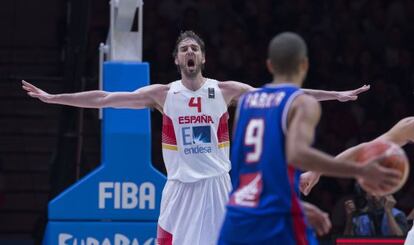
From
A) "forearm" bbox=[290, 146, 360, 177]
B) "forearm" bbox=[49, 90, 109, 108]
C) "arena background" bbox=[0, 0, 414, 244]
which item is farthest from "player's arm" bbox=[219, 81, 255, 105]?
"arena background" bbox=[0, 0, 414, 244]

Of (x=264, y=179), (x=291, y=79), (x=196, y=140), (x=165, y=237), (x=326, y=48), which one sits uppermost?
(x=326, y=48)

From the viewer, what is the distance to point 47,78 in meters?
15.2

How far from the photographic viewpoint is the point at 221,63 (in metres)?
15.9

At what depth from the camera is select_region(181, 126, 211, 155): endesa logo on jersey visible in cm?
926

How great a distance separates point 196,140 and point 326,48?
7.37 meters

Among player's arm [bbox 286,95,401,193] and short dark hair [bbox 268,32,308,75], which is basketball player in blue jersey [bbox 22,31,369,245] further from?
player's arm [bbox 286,95,401,193]

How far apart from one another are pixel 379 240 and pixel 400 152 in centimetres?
513

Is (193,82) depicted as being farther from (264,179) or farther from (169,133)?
(264,179)

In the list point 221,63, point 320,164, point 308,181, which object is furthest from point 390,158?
point 221,63

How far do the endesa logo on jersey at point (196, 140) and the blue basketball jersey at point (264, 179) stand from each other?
2.82 meters

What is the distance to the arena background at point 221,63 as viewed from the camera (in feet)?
51.4

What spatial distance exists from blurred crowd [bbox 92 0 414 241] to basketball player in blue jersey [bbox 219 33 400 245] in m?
8.77

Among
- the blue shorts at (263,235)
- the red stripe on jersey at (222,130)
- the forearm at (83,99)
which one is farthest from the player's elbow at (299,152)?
the forearm at (83,99)

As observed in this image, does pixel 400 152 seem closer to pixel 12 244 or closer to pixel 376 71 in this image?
pixel 12 244
